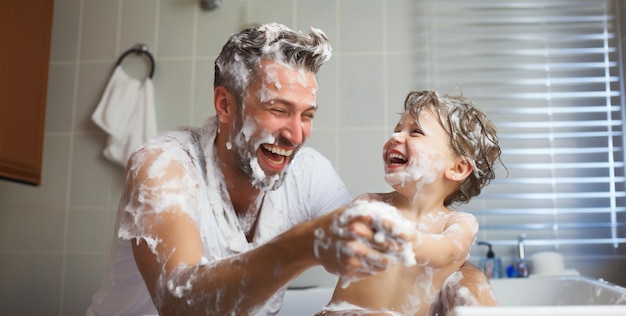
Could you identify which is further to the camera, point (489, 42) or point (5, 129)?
point (489, 42)

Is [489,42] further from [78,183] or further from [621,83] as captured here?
[78,183]

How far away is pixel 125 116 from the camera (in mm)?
2428

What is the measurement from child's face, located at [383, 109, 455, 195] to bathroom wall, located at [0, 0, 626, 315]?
0.95 meters

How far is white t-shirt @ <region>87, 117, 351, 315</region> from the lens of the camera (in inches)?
48.6

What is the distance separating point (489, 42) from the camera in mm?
2361

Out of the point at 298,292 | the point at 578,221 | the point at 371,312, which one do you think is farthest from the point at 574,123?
the point at 371,312

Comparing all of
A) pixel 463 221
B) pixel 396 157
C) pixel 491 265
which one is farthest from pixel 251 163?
pixel 491 265

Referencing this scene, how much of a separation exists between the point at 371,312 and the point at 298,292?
0.79 m

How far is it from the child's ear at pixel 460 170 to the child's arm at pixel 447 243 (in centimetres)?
9

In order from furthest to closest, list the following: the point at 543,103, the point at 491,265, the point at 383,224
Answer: the point at 543,103
the point at 491,265
the point at 383,224

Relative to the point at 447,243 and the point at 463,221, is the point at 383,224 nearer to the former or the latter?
the point at 447,243

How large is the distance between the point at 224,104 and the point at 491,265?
125cm

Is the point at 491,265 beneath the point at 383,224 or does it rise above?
beneath

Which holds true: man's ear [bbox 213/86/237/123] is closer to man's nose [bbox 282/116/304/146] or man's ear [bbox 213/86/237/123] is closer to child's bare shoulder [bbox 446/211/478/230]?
man's nose [bbox 282/116/304/146]
